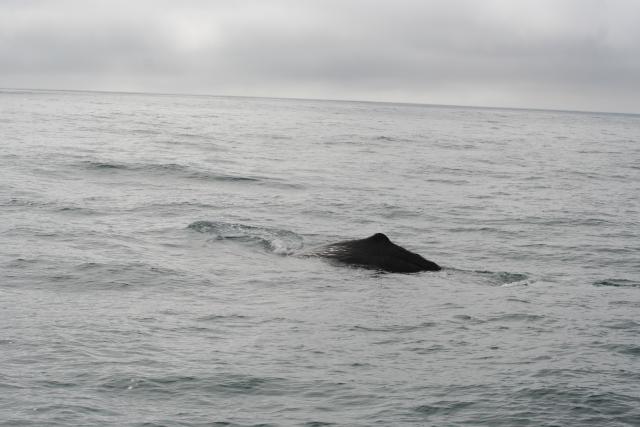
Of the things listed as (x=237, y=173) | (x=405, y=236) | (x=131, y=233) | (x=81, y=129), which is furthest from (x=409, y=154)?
(x=131, y=233)

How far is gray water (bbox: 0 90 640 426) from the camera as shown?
382 inches

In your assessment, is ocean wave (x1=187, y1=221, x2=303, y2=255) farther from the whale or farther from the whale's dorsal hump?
the whale's dorsal hump

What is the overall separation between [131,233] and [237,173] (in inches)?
648

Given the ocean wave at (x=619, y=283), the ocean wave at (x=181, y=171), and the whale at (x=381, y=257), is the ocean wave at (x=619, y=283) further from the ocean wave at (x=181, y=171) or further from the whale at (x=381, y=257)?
the ocean wave at (x=181, y=171)

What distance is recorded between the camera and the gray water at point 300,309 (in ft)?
31.8

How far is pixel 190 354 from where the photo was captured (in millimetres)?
11289

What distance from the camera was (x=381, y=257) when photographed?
1772cm

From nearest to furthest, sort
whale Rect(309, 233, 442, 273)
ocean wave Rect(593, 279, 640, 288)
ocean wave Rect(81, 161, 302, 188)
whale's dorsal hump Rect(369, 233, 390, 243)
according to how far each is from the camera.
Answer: ocean wave Rect(593, 279, 640, 288)
whale Rect(309, 233, 442, 273)
whale's dorsal hump Rect(369, 233, 390, 243)
ocean wave Rect(81, 161, 302, 188)

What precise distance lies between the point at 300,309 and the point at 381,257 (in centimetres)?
406

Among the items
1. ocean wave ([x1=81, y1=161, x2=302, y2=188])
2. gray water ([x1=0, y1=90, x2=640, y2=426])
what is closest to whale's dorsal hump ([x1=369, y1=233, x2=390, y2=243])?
gray water ([x1=0, y1=90, x2=640, y2=426])

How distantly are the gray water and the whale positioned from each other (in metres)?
0.44

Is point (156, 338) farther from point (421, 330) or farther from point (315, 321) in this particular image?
point (421, 330)

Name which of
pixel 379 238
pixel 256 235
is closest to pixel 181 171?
pixel 256 235

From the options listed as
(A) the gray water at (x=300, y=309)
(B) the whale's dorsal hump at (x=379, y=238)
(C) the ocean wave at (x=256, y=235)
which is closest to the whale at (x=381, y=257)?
(B) the whale's dorsal hump at (x=379, y=238)
